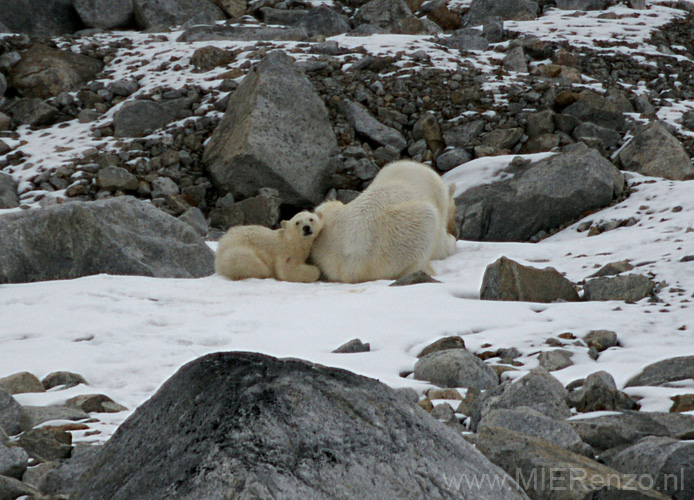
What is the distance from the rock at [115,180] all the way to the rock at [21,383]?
977 centimetres

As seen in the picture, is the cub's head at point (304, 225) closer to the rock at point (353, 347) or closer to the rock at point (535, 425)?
the rock at point (353, 347)

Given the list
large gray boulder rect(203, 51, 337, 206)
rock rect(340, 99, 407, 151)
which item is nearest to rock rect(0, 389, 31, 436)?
large gray boulder rect(203, 51, 337, 206)

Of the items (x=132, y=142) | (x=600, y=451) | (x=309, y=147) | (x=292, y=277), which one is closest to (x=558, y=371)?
(x=600, y=451)

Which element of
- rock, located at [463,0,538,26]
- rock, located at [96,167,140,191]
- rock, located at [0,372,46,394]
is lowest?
rock, located at [96,167,140,191]

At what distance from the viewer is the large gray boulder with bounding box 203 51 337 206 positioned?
13.7 m

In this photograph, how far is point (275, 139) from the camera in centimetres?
1380

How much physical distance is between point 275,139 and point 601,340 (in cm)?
974

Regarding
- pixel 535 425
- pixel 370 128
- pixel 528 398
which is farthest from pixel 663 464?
pixel 370 128

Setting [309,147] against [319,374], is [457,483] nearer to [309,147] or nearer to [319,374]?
[319,374]

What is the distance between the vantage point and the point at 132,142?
49.0ft

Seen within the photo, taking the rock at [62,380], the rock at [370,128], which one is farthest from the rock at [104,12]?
the rock at [62,380]

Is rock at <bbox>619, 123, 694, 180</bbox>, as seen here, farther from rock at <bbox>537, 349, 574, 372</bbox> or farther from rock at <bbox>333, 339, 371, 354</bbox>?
rock at <bbox>333, 339, 371, 354</bbox>

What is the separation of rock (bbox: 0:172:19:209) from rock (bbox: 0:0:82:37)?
6591mm

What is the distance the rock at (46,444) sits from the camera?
3277mm
